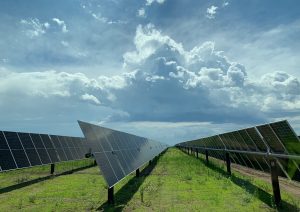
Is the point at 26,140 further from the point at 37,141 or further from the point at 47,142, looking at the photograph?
the point at 47,142

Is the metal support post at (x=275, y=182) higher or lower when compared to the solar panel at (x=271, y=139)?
lower

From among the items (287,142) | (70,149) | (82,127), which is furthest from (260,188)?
(70,149)

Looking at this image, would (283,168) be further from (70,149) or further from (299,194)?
(70,149)

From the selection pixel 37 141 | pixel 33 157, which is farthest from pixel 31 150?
pixel 37 141

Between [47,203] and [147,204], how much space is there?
144 inches

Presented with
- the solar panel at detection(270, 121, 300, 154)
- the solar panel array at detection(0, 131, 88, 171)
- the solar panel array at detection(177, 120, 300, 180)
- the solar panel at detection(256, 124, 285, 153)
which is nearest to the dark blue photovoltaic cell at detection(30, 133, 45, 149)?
the solar panel array at detection(0, 131, 88, 171)

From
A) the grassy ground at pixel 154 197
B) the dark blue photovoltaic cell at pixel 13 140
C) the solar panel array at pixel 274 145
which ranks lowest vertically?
the grassy ground at pixel 154 197

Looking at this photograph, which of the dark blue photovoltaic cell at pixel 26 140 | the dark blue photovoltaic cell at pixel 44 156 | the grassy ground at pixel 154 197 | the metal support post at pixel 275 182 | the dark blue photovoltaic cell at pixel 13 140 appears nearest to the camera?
the grassy ground at pixel 154 197

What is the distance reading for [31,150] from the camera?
812 inches

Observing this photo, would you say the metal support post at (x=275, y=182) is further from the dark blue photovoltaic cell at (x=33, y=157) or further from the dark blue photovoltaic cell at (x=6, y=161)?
the dark blue photovoltaic cell at (x=33, y=157)

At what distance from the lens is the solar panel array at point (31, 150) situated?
17.6 metres

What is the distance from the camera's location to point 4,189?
50.7 ft

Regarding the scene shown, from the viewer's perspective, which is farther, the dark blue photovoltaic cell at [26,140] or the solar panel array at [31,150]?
the dark blue photovoltaic cell at [26,140]

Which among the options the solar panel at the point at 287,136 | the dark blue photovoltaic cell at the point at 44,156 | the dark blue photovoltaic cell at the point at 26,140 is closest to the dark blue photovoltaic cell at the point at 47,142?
the dark blue photovoltaic cell at the point at 44,156
